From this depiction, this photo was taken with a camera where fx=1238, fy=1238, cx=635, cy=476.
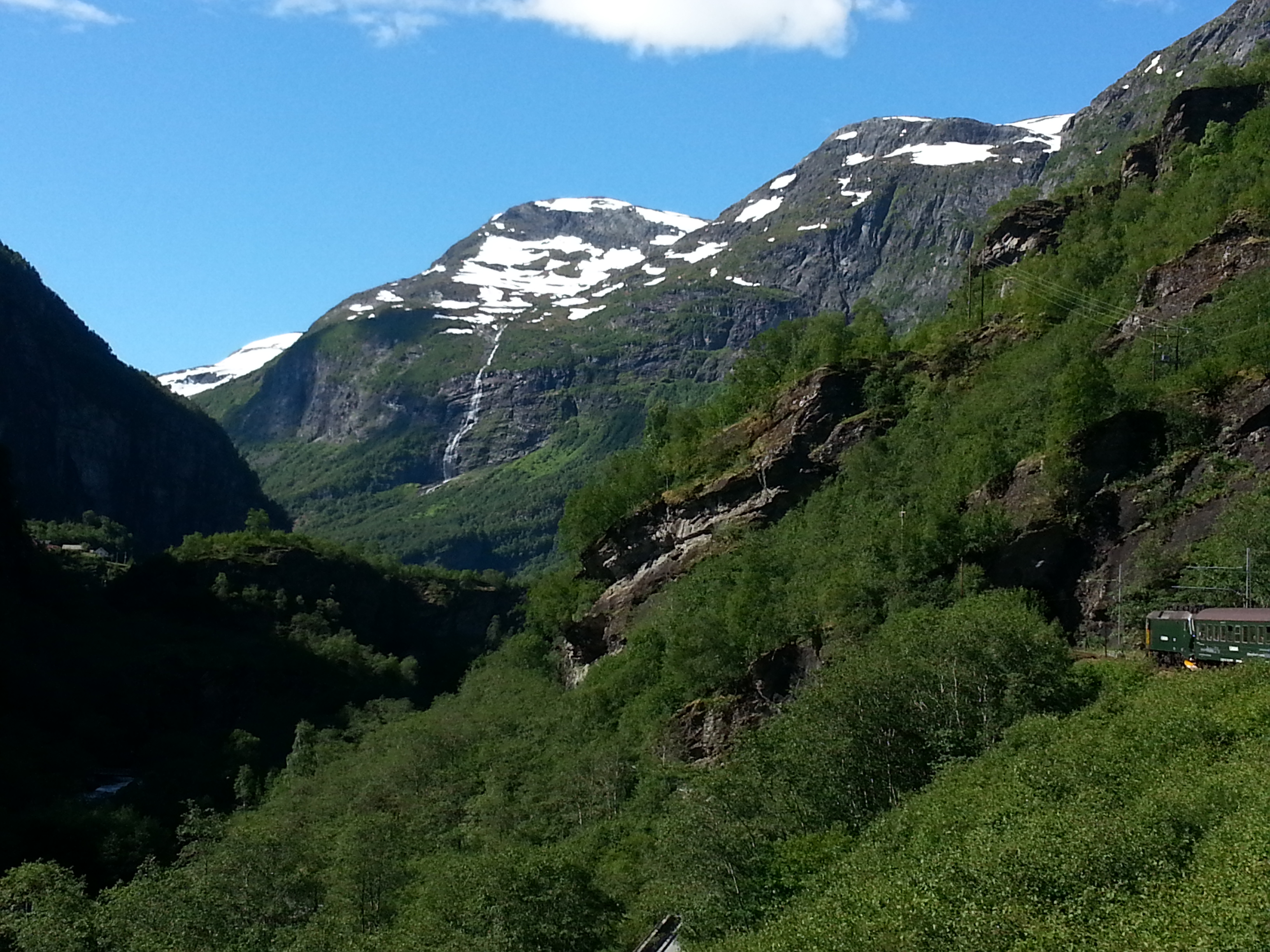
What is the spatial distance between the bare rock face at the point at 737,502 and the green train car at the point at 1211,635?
112 ft

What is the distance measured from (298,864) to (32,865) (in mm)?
15060

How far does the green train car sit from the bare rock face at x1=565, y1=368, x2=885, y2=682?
112 feet

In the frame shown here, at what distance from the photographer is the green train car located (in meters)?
46.5

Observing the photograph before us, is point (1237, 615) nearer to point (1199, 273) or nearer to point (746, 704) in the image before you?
point (746, 704)

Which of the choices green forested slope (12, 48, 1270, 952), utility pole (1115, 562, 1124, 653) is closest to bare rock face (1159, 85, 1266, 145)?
green forested slope (12, 48, 1270, 952)

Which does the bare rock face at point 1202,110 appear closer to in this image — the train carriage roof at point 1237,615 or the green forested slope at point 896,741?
the green forested slope at point 896,741

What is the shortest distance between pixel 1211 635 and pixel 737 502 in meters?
41.6

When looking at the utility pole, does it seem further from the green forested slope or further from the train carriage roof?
the train carriage roof

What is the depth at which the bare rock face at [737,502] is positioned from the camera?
84312mm

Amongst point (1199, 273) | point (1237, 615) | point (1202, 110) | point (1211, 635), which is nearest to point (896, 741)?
point (1211, 635)

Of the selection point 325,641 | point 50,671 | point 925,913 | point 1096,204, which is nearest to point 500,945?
point 925,913

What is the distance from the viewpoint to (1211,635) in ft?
159

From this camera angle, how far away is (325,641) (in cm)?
15725

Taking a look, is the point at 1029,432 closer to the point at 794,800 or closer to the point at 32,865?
the point at 794,800
